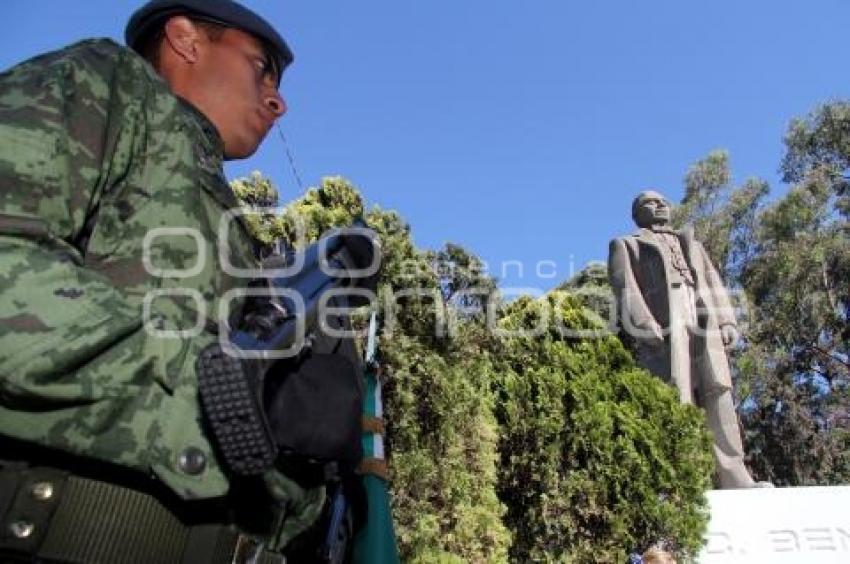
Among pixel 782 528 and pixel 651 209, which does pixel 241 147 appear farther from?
pixel 651 209

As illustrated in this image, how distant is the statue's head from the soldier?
8.33 meters

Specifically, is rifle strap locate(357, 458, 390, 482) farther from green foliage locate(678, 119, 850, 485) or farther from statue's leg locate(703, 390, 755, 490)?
green foliage locate(678, 119, 850, 485)

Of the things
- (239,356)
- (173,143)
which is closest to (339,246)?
(173,143)

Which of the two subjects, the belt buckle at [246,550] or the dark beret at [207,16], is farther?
the dark beret at [207,16]

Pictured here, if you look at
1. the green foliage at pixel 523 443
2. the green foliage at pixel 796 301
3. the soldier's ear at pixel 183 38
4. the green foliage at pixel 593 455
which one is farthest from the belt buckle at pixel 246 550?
the green foliage at pixel 796 301

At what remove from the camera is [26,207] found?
104 cm

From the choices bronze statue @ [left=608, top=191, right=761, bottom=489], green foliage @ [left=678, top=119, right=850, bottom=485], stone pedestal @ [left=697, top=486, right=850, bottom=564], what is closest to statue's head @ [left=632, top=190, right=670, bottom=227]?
bronze statue @ [left=608, top=191, right=761, bottom=489]

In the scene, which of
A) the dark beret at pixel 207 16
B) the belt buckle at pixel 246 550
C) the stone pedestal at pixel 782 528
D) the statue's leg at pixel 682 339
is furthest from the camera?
the statue's leg at pixel 682 339

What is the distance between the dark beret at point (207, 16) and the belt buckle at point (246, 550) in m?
1.12

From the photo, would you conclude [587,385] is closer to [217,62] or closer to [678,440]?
[678,440]

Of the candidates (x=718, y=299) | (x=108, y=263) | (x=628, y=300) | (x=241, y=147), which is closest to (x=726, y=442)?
(x=718, y=299)

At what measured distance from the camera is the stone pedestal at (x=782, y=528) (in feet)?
20.6

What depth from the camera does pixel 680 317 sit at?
27.7 feet

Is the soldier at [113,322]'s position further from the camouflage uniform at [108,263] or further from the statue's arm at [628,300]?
the statue's arm at [628,300]
